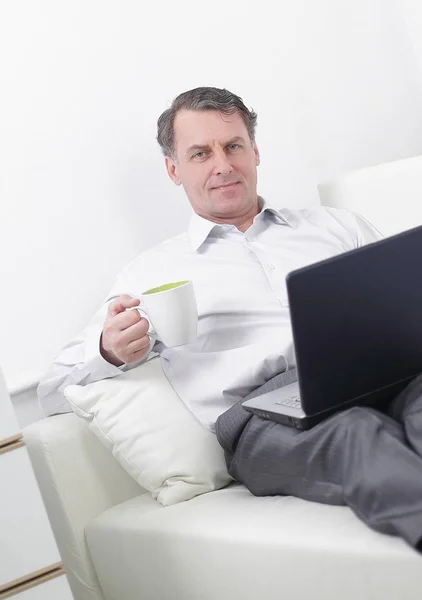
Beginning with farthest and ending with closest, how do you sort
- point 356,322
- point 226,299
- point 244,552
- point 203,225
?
point 203,225 < point 226,299 < point 244,552 < point 356,322

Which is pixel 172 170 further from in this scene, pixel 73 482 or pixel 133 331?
pixel 73 482

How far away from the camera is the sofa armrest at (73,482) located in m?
1.74

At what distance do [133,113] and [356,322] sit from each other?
1077 millimetres

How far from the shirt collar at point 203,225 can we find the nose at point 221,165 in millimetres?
113

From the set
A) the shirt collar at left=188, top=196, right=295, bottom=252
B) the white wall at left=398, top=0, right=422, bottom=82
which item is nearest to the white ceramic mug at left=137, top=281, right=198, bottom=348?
the shirt collar at left=188, top=196, right=295, bottom=252

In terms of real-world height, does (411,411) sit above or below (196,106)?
below

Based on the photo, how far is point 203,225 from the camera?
2.03 m

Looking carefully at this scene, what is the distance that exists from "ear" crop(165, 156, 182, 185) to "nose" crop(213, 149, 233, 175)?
0.11m

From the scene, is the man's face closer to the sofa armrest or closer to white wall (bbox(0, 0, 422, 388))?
white wall (bbox(0, 0, 422, 388))

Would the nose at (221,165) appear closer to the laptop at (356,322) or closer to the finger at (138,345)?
the finger at (138,345)

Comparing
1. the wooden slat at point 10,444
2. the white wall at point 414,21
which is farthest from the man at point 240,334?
the white wall at point 414,21

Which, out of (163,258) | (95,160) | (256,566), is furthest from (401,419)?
(95,160)

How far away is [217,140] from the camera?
2.06 meters

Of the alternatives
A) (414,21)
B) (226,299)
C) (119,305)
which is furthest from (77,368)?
(414,21)
